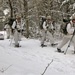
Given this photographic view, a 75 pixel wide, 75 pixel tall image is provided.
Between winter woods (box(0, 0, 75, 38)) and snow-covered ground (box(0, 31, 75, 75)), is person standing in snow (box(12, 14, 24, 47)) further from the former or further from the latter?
winter woods (box(0, 0, 75, 38))

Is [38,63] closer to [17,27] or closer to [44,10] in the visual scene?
[17,27]

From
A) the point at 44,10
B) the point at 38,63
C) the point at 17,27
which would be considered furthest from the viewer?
the point at 44,10

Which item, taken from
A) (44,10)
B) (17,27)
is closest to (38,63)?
(17,27)

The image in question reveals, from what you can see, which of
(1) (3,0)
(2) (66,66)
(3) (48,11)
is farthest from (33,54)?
(1) (3,0)

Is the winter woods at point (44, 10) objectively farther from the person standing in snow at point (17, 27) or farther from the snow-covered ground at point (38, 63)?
the snow-covered ground at point (38, 63)

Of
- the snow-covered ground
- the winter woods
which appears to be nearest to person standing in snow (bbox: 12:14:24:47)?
the snow-covered ground

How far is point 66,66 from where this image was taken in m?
9.93

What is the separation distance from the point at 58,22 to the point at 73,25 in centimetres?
1091

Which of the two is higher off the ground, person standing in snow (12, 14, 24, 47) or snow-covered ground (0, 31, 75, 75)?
person standing in snow (12, 14, 24, 47)

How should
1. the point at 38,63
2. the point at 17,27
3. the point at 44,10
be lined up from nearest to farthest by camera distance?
the point at 38,63 → the point at 17,27 → the point at 44,10

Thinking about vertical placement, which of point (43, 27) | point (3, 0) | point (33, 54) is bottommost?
point (33, 54)

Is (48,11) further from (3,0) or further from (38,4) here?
(3,0)

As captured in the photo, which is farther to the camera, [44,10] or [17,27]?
[44,10]

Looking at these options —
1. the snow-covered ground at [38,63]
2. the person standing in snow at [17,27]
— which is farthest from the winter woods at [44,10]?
the snow-covered ground at [38,63]
